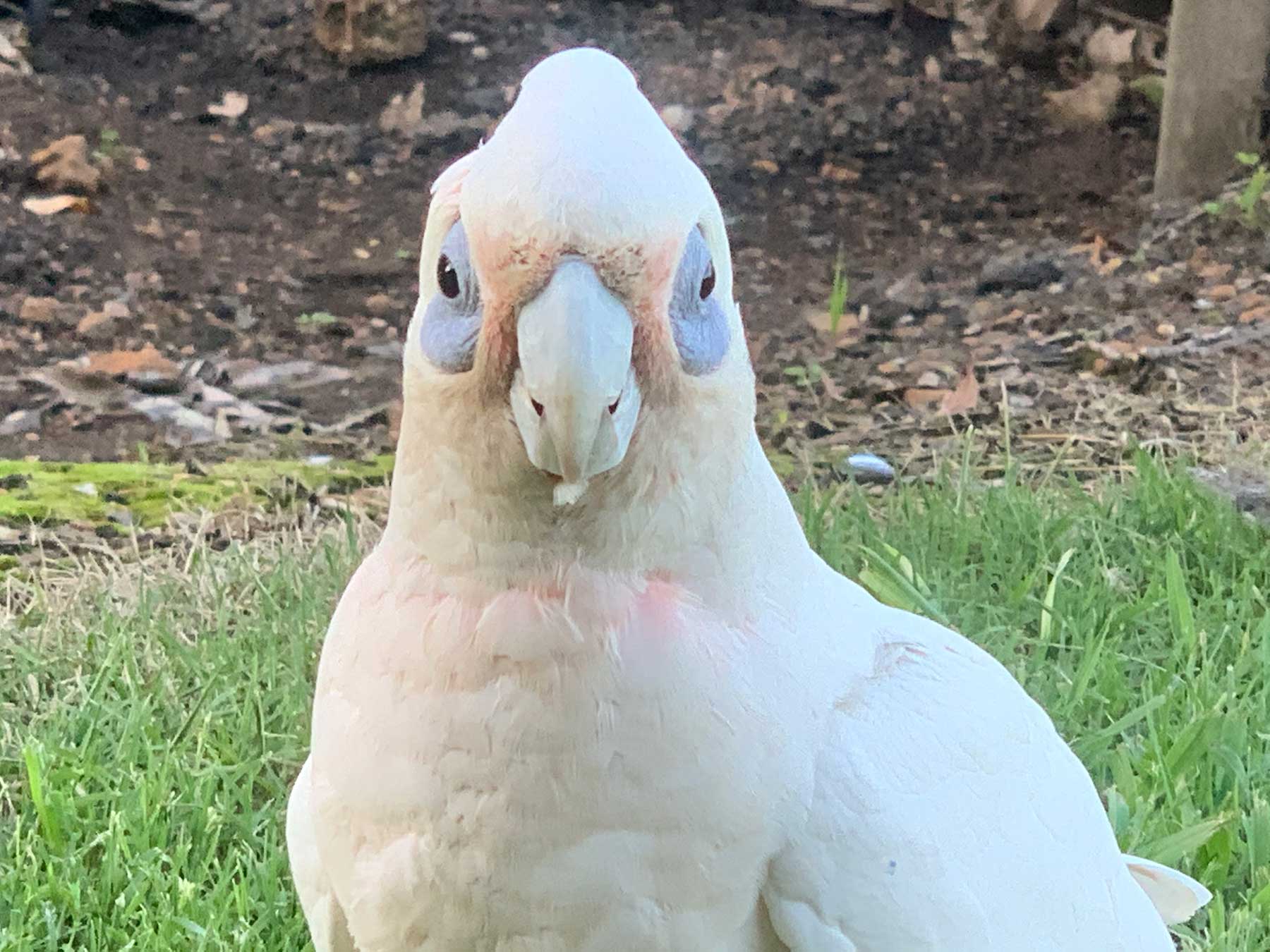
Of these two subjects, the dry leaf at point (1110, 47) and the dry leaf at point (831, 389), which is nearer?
the dry leaf at point (831, 389)

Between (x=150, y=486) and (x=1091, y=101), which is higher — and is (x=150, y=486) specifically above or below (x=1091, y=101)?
below

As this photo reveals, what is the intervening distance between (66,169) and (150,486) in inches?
58.3

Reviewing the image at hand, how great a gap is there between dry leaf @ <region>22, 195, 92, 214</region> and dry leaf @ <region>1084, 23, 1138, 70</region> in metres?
3.00

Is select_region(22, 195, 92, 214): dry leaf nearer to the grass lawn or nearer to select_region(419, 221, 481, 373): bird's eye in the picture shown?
the grass lawn

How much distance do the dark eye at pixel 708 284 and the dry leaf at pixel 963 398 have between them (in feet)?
7.43

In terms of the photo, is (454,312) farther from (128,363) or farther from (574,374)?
(128,363)

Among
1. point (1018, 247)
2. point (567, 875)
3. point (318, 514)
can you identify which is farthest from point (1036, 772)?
point (1018, 247)

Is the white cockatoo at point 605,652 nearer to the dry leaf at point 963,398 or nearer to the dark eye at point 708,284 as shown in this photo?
the dark eye at point 708,284

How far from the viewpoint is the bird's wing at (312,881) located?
105 centimetres

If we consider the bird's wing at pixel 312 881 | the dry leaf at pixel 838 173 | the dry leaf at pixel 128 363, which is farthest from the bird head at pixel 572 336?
the dry leaf at pixel 838 173

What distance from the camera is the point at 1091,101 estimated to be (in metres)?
4.16

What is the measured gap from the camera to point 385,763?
886 millimetres

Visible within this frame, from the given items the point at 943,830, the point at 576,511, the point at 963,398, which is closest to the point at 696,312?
the point at 576,511

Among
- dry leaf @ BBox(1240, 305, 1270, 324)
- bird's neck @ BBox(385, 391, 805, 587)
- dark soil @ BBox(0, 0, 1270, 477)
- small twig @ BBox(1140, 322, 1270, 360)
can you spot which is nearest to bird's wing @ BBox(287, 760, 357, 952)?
bird's neck @ BBox(385, 391, 805, 587)
